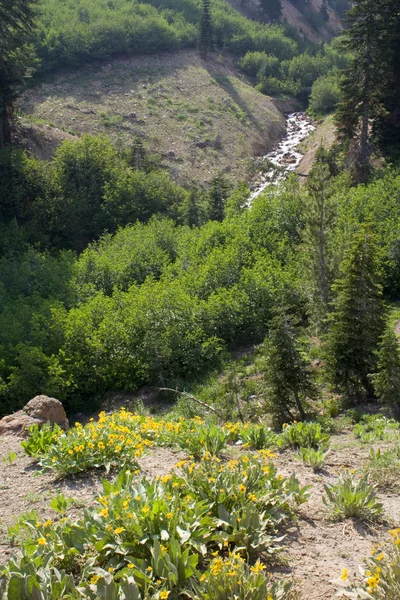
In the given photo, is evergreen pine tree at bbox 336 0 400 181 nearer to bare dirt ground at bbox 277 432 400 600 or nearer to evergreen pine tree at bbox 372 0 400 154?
evergreen pine tree at bbox 372 0 400 154

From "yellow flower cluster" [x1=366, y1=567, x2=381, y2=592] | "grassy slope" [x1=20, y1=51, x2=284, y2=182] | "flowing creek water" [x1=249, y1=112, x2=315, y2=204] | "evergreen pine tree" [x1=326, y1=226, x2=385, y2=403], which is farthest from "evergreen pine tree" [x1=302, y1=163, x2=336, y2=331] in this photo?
"grassy slope" [x1=20, y1=51, x2=284, y2=182]

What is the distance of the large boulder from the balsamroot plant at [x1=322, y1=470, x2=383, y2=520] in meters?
5.88

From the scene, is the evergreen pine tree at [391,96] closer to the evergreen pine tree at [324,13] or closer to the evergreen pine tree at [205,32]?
the evergreen pine tree at [205,32]

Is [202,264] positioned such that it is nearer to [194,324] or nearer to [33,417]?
[194,324]

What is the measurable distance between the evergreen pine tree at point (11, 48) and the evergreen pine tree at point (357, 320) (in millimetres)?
27340

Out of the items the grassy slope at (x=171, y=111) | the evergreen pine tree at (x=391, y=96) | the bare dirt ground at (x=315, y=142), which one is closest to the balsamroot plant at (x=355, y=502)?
the evergreen pine tree at (x=391, y=96)

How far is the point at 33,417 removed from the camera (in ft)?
32.9

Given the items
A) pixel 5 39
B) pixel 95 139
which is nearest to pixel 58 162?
pixel 95 139

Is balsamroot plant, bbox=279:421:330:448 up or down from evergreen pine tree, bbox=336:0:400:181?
down

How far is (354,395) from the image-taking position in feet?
41.0

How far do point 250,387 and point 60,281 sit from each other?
12.3m

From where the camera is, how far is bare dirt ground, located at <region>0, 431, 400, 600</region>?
427cm

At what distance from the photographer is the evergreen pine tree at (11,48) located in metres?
30.1

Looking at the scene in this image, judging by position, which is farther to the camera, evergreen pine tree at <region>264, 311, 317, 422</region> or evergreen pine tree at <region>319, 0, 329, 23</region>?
evergreen pine tree at <region>319, 0, 329, 23</region>
